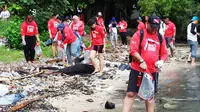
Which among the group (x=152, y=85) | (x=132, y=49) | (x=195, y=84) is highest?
(x=132, y=49)

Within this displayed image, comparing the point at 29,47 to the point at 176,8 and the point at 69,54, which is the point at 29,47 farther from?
the point at 176,8

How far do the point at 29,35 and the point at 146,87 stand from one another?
325 inches

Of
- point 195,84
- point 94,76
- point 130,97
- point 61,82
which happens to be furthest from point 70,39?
point 130,97

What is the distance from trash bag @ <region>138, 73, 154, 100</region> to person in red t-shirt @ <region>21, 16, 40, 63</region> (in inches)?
319

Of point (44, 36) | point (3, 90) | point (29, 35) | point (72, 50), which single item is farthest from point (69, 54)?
point (44, 36)

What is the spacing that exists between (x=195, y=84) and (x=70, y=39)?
4422 millimetres

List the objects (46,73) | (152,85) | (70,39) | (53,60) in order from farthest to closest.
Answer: (53,60) → (70,39) → (46,73) → (152,85)

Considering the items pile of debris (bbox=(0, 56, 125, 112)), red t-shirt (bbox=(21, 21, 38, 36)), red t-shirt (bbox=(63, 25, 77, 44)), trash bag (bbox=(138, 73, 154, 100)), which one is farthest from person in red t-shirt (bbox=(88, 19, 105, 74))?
trash bag (bbox=(138, 73, 154, 100))

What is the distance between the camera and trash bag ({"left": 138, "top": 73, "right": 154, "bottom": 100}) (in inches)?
242

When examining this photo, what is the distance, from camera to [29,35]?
1365 centimetres

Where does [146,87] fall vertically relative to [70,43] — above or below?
below

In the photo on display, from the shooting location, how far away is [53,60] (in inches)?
574

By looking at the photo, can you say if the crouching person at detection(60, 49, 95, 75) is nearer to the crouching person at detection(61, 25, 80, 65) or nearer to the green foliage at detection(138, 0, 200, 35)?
the crouching person at detection(61, 25, 80, 65)

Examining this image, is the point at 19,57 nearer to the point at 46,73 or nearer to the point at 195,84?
the point at 46,73
